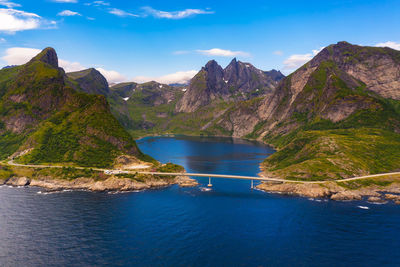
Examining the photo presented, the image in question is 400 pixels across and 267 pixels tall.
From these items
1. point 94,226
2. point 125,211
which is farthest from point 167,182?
point 94,226

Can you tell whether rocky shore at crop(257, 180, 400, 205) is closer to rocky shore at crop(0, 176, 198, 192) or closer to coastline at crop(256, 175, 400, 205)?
coastline at crop(256, 175, 400, 205)

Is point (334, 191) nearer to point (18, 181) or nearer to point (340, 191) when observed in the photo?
point (340, 191)

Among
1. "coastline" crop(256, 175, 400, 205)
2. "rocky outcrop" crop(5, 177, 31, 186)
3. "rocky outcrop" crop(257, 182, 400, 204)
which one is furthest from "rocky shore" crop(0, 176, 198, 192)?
"coastline" crop(256, 175, 400, 205)

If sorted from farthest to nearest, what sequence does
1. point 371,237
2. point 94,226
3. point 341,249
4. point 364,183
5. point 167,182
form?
point 167,182 → point 364,183 → point 94,226 → point 371,237 → point 341,249

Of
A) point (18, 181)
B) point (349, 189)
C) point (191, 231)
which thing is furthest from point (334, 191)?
point (18, 181)

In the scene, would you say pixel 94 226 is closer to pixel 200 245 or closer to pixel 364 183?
pixel 200 245

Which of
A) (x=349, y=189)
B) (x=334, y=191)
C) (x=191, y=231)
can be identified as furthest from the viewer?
(x=349, y=189)
